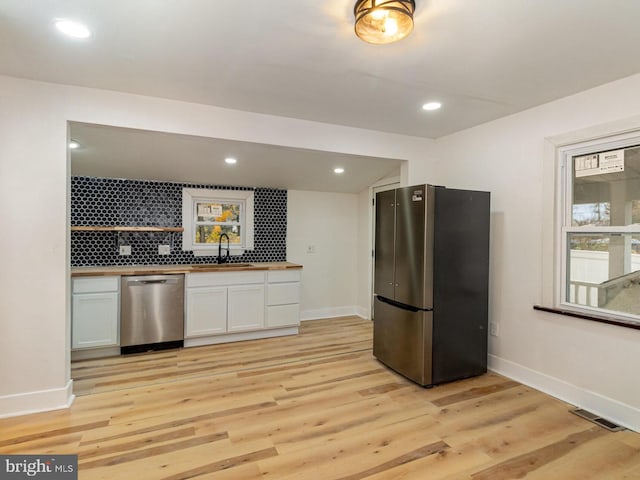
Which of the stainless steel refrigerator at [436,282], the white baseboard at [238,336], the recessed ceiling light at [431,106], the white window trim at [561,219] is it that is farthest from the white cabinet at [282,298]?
the white window trim at [561,219]

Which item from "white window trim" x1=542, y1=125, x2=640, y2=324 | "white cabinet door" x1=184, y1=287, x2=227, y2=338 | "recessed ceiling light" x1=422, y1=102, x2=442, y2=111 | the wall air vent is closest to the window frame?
"white window trim" x1=542, y1=125, x2=640, y2=324

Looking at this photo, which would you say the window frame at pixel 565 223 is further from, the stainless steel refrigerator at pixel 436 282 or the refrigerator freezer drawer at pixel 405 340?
the refrigerator freezer drawer at pixel 405 340

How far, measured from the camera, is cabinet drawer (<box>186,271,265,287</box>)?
3734 millimetres

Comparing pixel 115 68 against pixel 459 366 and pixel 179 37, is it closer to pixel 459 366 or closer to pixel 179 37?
pixel 179 37

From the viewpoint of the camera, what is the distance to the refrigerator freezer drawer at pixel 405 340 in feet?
9.12

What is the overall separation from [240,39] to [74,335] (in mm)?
3194

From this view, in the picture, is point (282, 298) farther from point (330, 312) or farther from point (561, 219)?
point (561, 219)

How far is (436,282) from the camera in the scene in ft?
9.19

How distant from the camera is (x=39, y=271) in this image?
2.38 m

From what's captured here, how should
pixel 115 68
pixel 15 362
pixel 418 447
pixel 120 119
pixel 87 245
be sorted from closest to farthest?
pixel 418 447 → pixel 115 68 → pixel 15 362 → pixel 120 119 → pixel 87 245

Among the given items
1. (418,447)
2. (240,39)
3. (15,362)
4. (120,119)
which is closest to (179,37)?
(240,39)

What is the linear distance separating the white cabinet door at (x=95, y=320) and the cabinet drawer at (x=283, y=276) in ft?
5.37

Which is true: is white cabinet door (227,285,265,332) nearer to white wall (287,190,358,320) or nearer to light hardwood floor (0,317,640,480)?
light hardwood floor (0,317,640,480)

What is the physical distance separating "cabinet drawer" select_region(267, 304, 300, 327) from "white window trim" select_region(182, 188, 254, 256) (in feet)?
3.12
